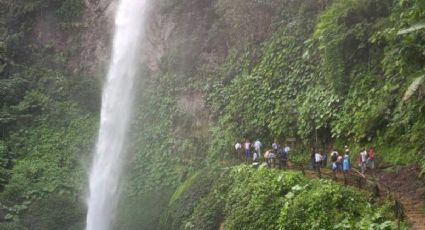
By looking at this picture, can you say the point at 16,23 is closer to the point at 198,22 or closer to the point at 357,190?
the point at 198,22

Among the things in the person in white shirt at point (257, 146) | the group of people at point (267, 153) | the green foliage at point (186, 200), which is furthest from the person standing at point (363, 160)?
the green foliage at point (186, 200)

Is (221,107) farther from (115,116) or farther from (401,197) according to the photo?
(401,197)

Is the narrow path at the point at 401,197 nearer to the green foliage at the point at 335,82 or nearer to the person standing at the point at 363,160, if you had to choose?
the person standing at the point at 363,160

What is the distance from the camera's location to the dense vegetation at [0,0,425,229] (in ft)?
42.9

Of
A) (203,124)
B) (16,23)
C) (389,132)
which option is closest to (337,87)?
(389,132)

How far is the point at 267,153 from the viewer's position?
1631cm

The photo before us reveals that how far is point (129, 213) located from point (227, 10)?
34.5 feet

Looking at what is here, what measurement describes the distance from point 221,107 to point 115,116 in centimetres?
769

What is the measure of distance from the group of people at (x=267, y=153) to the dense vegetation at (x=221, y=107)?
0.64m

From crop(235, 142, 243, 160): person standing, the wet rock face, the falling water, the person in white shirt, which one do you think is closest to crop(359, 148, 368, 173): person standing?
the person in white shirt

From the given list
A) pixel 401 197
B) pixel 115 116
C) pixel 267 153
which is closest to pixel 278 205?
pixel 401 197

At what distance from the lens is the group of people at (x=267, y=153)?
16047 mm

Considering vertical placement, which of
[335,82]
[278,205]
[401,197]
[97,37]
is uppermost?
[97,37]

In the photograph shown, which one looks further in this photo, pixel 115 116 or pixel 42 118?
pixel 42 118
